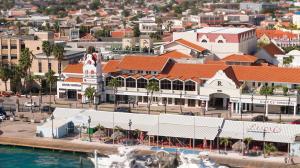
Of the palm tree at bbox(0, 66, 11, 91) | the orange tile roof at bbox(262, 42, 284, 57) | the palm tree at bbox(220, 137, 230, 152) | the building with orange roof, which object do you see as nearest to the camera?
the palm tree at bbox(220, 137, 230, 152)

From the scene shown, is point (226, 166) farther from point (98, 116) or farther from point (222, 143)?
point (98, 116)

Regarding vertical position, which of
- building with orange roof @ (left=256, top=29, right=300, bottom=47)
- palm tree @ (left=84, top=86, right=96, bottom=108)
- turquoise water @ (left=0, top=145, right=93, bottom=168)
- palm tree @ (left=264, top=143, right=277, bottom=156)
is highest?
building with orange roof @ (left=256, top=29, right=300, bottom=47)

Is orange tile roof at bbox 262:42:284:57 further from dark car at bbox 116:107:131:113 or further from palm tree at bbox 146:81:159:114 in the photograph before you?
dark car at bbox 116:107:131:113

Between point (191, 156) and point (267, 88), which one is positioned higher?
point (267, 88)

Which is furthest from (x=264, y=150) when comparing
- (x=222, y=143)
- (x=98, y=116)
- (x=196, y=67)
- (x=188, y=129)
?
(x=196, y=67)

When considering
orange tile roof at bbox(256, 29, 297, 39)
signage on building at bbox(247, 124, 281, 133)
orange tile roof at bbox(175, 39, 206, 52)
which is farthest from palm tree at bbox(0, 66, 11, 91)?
orange tile roof at bbox(256, 29, 297, 39)

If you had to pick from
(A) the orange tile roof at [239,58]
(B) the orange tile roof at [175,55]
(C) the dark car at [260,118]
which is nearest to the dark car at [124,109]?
(C) the dark car at [260,118]
